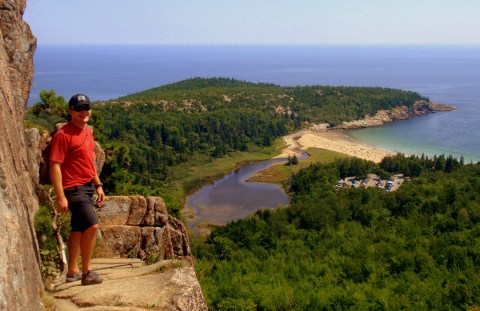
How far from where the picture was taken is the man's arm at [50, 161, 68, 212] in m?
7.72

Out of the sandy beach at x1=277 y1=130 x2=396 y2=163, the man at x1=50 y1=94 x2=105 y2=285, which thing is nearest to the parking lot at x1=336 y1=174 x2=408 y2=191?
the sandy beach at x1=277 y1=130 x2=396 y2=163

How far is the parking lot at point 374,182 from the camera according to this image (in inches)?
3002

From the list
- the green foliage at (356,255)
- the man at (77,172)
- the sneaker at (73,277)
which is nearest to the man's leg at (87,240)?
the man at (77,172)

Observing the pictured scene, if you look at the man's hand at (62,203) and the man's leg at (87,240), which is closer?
the man's hand at (62,203)

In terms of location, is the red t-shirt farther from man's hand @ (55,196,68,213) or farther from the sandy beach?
the sandy beach

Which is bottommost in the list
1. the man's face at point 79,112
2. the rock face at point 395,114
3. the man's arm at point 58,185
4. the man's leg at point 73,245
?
the rock face at point 395,114

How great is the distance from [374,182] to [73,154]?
76.3 m

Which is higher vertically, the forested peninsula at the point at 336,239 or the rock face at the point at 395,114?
the forested peninsula at the point at 336,239

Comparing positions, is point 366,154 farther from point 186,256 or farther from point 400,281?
point 186,256

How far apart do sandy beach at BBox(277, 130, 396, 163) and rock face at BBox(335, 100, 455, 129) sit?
993 centimetres

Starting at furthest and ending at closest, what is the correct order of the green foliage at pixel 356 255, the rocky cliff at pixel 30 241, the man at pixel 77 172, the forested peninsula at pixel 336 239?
the green foliage at pixel 356 255
the forested peninsula at pixel 336 239
the man at pixel 77 172
the rocky cliff at pixel 30 241

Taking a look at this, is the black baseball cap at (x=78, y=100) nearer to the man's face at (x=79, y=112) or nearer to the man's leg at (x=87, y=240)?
the man's face at (x=79, y=112)

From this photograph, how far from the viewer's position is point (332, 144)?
116 meters

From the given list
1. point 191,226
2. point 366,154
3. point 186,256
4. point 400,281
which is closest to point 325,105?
point 366,154
